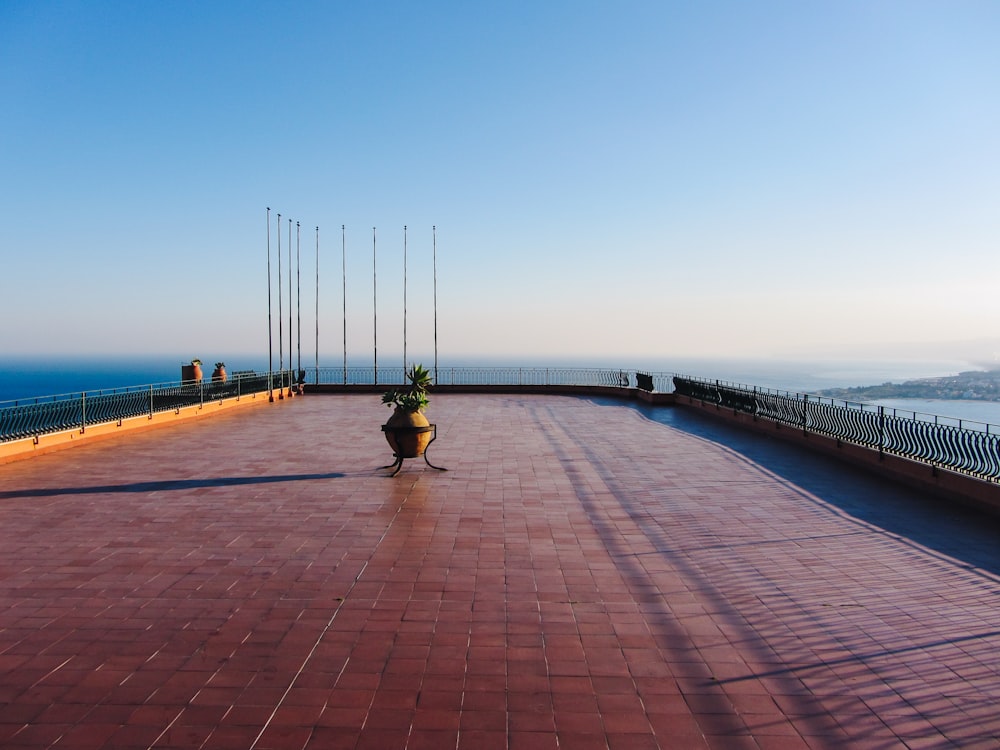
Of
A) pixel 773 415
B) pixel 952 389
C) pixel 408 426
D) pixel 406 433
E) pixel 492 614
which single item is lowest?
pixel 492 614

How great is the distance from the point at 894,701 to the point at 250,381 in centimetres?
2229

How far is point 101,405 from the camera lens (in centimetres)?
1420

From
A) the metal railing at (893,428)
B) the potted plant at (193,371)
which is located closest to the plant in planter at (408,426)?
the metal railing at (893,428)

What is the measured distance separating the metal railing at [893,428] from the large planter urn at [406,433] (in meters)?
7.40

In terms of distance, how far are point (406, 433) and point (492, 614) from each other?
213 inches

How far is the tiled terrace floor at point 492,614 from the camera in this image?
336 cm

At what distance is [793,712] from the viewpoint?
11.3 ft

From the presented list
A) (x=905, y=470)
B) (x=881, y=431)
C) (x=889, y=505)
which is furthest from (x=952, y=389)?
(x=889, y=505)

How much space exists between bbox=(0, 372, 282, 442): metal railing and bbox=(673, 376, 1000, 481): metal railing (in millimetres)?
14389

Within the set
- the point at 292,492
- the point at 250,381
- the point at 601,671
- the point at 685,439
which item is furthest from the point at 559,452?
the point at 250,381

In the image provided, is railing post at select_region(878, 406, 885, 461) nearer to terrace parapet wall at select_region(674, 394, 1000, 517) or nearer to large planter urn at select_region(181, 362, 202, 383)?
terrace parapet wall at select_region(674, 394, 1000, 517)

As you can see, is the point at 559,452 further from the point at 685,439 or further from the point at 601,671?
Answer: the point at 601,671

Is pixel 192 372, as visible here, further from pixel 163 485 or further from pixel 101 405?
pixel 163 485

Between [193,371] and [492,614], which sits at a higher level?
[193,371]
